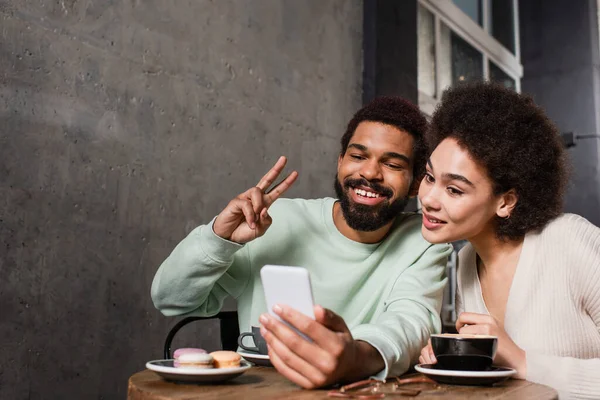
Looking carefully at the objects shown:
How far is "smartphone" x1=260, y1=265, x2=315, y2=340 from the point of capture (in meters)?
1.08

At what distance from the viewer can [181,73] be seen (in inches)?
113

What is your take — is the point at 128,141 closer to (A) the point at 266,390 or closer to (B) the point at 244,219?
(B) the point at 244,219

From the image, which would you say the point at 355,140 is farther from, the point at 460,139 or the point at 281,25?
the point at 281,25

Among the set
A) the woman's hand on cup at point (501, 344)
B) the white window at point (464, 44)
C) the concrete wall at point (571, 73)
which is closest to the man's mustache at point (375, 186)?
the woman's hand on cup at point (501, 344)

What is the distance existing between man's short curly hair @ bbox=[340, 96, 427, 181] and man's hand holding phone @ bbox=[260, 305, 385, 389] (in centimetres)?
101

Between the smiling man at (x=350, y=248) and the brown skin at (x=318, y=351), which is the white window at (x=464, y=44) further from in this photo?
the brown skin at (x=318, y=351)

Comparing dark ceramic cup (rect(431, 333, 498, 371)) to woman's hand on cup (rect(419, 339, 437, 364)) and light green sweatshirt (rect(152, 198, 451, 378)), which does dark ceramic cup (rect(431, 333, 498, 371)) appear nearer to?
woman's hand on cup (rect(419, 339, 437, 364))

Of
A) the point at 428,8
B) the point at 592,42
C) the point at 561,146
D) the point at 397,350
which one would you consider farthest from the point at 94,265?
the point at 592,42

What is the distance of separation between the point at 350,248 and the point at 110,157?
44.3 inches

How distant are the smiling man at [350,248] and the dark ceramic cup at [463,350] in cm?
14

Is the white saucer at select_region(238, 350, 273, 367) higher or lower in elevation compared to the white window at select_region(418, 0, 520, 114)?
lower

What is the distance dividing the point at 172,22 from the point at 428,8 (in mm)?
3199

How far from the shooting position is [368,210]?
194cm

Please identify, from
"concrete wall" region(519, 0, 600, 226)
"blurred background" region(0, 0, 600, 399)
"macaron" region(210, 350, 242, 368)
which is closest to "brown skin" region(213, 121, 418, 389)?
"macaron" region(210, 350, 242, 368)
